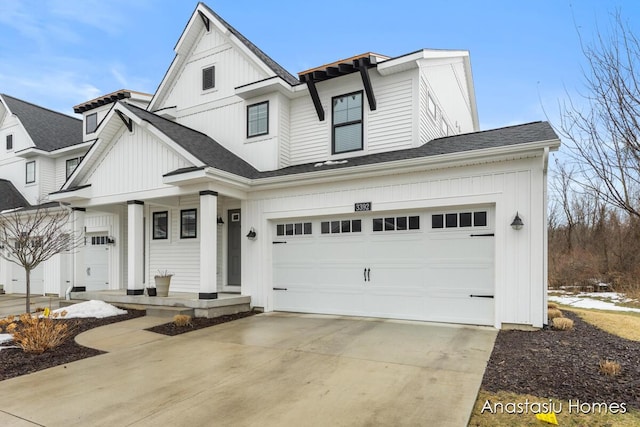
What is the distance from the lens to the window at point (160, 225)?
12148mm

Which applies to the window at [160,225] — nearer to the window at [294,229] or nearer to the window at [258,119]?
the window at [258,119]

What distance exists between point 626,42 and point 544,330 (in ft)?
15.2

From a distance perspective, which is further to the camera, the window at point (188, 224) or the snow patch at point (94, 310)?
the window at point (188, 224)

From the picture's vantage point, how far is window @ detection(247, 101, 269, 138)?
1115 cm

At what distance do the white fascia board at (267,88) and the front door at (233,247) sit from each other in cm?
348

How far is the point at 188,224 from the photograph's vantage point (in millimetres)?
11719

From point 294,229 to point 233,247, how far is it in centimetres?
252

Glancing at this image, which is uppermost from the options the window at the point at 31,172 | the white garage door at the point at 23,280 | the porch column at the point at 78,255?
the window at the point at 31,172

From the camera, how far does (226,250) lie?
36.5ft

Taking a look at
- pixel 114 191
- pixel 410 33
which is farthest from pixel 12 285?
pixel 410 33

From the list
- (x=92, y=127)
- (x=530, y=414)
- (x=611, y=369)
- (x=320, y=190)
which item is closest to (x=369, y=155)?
(x=320, y=190)

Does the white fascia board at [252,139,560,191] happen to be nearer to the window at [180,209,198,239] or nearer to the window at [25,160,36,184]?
the window at [180,209,198,239]

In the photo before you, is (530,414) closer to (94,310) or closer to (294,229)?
(294,229)

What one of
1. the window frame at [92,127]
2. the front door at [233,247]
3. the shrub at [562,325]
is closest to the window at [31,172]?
the window frame at [92,127]
